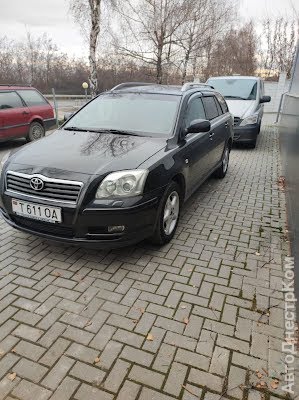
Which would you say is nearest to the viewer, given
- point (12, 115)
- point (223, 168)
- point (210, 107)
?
point (210, 107)

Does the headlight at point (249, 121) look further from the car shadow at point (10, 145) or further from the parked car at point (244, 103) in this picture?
the car shadow at point (10, 145)

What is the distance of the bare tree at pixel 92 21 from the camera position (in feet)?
47.6

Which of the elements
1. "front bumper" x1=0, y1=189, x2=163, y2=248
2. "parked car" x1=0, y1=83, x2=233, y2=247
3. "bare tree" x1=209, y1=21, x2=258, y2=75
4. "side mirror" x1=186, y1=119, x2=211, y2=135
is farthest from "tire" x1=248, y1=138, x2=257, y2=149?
"bare tree" x1=209, y1=21, x2=258, y2=75

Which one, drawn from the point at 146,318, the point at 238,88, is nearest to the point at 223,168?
the point at 146,318

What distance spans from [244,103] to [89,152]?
7.44 meters

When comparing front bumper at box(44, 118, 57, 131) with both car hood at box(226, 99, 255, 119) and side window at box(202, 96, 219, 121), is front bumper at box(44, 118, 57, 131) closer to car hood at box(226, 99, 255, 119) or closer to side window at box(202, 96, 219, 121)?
car hood at box(226, 99, 255, 119)

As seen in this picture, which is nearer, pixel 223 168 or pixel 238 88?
pixel 223 168

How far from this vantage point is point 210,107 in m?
5.59

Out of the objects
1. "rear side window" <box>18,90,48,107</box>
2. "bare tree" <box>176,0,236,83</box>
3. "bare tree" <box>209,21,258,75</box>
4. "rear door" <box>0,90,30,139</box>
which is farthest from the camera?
"bare tree" <box>209,21,258,75</box>

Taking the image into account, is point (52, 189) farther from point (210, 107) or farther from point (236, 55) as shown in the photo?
point (236, 55)

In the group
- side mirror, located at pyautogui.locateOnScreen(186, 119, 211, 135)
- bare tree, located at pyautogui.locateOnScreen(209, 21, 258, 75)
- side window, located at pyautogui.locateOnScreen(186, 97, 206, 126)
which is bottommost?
side mirror, located at pyautogui.locateOnScreen(186, 119, 211, 135)

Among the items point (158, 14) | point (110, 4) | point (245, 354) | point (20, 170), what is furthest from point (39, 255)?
point (158, 14)

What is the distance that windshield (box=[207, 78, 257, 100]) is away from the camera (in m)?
10.1

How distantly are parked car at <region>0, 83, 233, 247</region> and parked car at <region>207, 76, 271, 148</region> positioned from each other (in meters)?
4.95
